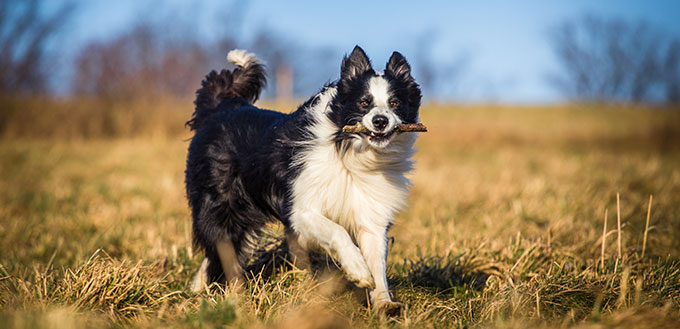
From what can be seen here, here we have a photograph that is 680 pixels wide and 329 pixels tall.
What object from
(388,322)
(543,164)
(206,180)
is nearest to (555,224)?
(388,322)

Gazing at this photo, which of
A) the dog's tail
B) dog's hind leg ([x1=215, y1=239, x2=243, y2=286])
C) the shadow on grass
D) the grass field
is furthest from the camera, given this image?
the dog's tail

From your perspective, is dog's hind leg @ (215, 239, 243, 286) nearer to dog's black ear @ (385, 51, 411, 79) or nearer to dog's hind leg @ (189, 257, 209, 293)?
dog's hind leg @ (189, 257, 209, 293)

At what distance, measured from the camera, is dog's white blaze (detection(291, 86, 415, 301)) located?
3078mm

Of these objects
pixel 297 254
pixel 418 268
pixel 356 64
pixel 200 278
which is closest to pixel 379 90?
pixel 356 64

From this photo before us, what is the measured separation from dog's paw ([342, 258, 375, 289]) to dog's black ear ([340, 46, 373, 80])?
1.17 metres

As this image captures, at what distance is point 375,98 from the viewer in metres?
3.19

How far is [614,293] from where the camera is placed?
10.1ft

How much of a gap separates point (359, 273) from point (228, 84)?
6.85 feet

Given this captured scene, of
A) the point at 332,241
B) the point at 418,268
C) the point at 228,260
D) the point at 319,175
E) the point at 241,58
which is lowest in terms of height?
the point at 418,268

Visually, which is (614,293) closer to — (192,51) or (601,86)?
(192,51)

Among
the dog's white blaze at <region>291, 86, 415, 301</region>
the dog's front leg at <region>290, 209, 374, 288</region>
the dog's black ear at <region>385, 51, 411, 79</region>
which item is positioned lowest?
the dog's front leg at <region>290, 209, 374, 288</region>

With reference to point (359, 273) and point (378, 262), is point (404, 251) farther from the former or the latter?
point (359, 273)

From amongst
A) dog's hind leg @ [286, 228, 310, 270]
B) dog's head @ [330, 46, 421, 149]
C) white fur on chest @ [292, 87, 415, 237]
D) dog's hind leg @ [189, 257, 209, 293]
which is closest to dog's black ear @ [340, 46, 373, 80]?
dog's head @ [330, 46, 421, 149]

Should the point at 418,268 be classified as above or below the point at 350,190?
below
